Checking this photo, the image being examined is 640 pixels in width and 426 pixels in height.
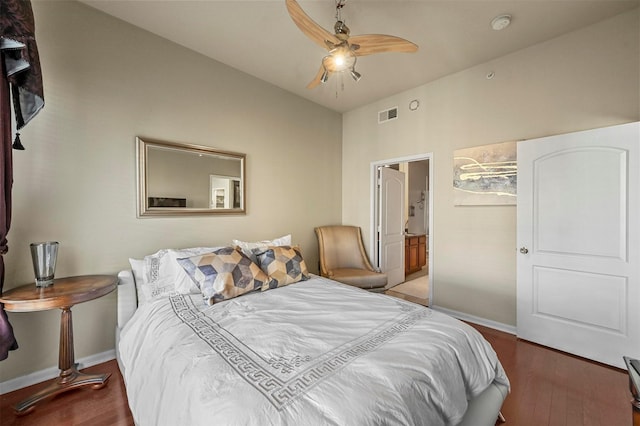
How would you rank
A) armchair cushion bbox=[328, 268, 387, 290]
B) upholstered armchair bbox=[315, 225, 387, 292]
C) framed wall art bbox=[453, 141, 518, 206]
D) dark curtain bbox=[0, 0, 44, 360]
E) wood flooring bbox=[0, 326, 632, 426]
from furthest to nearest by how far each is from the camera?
1. upholstered armchair bbox=[315, 225, 387, 292]
2. armchair cushion bbox=[328, 268, 387, 290]
3. framed wall art bbox=[453, 141, 518, 206]
4. wood flooring bbox=[0, 326, 632, 426]
5. dark curtain bbox=[0, 0, 44, 360]

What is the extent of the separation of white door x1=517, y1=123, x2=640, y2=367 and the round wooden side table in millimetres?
3687

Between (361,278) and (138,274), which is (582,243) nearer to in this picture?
(361,278)

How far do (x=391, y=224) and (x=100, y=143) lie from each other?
378cm

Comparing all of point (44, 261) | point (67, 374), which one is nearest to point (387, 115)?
point (44, 261)

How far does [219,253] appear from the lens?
2.15 m

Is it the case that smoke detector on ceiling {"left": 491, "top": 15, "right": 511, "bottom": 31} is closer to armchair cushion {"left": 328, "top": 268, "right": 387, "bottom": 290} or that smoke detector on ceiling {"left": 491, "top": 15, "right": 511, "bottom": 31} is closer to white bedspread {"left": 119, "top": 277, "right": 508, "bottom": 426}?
white bedspread {"left": 119, "top": 277, "right": 508, "bottom": 426}

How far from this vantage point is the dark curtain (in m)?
1.52

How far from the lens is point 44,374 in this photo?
1.99 meters

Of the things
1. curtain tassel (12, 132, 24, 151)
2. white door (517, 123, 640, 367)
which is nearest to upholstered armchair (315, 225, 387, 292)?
white door (517, 123, 640, 367)

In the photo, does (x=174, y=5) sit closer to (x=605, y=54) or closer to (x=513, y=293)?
(x=605, y=54)

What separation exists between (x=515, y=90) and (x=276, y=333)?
3.27m

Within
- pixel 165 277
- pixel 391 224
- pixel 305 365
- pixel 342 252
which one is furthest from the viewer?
pixel 391 224

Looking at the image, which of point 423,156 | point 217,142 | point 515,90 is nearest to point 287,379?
point 217,142

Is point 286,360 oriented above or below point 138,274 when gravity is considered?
below
